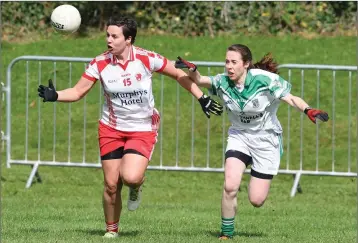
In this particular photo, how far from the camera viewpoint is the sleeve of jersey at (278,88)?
10047mm

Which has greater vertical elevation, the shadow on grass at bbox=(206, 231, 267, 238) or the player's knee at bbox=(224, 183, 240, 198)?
the player's knee at bbox=(224, 183, 240, 198)

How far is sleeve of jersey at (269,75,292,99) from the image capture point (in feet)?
33.0

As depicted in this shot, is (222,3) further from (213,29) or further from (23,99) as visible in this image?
(23,99)

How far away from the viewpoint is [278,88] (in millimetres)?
10062

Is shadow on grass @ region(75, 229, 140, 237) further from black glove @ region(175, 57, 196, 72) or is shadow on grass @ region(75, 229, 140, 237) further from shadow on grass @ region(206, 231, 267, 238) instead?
black glove @ region(175, 57, 196, 72)

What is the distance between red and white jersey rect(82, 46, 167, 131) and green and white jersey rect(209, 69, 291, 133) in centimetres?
62

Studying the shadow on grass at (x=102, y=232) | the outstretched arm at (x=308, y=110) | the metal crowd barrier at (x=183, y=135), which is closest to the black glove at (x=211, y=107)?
the outstretched arm at (x=308, y=110)

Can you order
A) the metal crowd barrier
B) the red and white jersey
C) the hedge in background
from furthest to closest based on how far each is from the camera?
the hedge in background < the metal crowd barrier < the red and white jersey

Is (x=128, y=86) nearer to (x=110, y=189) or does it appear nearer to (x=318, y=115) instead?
(x=110, y=189)

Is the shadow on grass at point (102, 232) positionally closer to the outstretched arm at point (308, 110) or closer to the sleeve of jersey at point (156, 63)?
the sleeve of jersey at point (156, 63)

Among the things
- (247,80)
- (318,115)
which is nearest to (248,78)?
(247,80)

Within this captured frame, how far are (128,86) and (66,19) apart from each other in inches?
35.9

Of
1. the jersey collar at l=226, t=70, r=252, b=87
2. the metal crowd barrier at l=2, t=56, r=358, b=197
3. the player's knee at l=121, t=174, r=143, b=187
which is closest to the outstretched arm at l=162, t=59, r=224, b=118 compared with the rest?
the jersey collar at l=226, t=70, r=252, b=87

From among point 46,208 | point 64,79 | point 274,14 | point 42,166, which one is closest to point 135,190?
point 46,208
